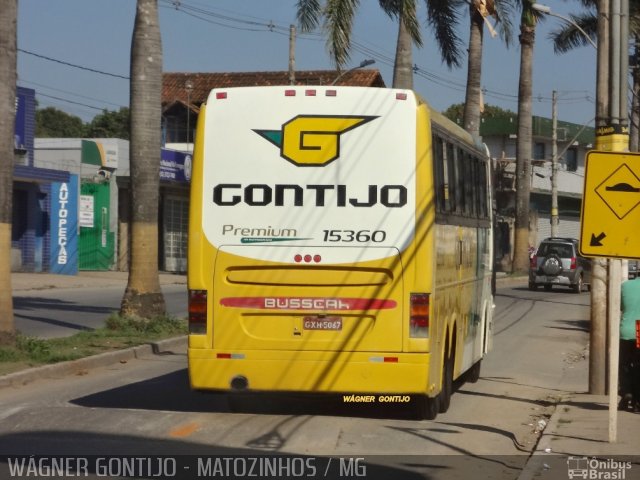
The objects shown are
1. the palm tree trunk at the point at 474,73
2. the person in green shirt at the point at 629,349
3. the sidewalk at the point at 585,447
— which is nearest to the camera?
the sidewalk at the point at 585,447

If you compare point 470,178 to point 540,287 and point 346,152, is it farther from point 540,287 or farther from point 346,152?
point 540,287

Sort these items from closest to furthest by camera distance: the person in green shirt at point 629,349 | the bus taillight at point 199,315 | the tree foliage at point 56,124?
1. the bus taillight at point 199,315
2. the person in green shirt at point 629,349
3. the tree foliage at point 56,124

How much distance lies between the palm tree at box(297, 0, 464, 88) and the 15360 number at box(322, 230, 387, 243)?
14817 millimetres

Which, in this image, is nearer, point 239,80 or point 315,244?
point 315,244

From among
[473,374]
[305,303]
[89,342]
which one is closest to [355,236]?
[305,303]

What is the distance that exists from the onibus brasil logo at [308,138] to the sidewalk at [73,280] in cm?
2347

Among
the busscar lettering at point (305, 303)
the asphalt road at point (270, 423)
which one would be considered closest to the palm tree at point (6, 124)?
the asphalt road at point (270, 423)

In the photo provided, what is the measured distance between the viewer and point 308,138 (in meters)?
11.3

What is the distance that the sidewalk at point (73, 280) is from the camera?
3567cm

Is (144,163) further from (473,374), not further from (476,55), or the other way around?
(476,55)

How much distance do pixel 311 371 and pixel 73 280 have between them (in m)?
29.9

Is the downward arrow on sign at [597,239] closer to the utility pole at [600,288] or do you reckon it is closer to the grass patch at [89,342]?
the utility pole at [600,288]

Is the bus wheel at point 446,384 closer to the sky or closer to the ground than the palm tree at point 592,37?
closer to the ground

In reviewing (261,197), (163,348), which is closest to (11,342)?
(163,348)
